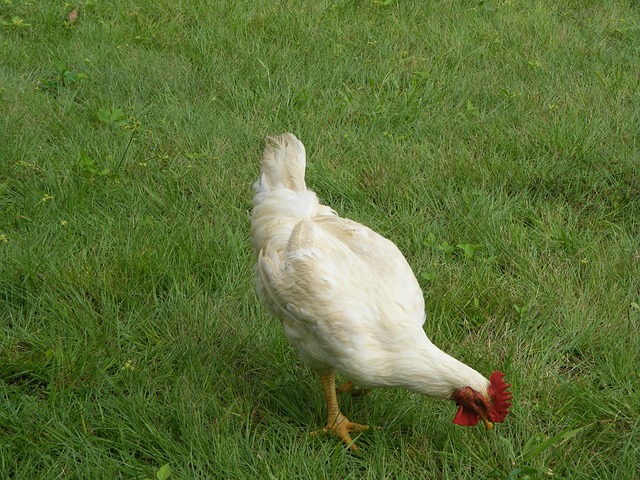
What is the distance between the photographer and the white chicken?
284 centimetres

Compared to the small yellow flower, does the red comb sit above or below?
above

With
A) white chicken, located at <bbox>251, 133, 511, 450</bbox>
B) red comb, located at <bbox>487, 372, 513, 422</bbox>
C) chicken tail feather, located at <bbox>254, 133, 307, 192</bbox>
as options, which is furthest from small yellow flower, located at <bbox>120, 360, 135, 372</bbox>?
red comb, located at <bbox>487, 372, 513, 422</bbox>

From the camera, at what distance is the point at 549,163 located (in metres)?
4.77

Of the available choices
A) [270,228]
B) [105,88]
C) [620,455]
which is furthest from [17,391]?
[105,88]

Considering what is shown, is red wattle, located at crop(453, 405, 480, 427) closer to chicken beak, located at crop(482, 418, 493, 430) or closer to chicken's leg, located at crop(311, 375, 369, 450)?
chicken beak, located at crop(482, 418, 493, 430)

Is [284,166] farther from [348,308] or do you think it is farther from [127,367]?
[127,367]

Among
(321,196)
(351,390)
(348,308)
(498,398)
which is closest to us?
(498,398)

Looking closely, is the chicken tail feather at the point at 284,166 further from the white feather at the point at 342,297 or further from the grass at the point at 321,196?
the grass at the point at 321,196

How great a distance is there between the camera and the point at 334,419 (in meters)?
3.24

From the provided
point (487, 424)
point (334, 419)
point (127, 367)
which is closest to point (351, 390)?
point (334, 419)

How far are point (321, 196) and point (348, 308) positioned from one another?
178 centimetres

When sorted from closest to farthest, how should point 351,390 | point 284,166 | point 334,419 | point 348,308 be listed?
point 348,308 → point 334,419 → point 351,390 → point 284,166

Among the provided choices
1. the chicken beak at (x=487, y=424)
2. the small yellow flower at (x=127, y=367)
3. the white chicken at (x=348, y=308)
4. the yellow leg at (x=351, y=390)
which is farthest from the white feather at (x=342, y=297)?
the small yellow flower at (x=127, y=367)


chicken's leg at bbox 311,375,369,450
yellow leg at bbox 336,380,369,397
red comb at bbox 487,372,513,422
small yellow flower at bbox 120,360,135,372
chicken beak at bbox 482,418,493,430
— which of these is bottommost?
yellow leg at bbox 336,380,369,397
